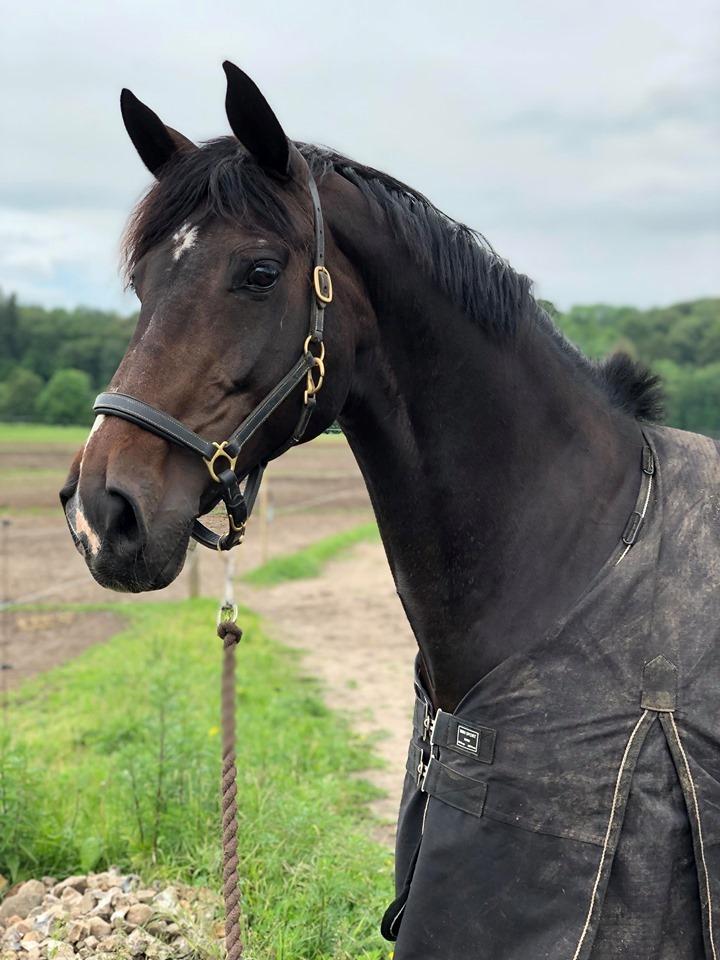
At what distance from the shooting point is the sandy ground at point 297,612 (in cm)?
750

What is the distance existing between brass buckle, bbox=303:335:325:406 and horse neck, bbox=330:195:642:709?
17 centimetres

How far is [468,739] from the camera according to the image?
1888mm

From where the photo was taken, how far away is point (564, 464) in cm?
206

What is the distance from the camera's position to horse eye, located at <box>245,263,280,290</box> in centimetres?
182

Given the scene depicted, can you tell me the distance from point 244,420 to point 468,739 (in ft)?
2.77

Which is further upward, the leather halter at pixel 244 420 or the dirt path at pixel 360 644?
the leather halter at pixel 244 420

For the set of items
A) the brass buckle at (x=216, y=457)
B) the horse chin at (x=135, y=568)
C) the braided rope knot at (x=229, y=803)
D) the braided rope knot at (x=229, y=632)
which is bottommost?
the braided rope knot at (x=229, y=803)

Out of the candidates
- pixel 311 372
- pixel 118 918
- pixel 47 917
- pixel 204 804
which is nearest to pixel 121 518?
pixel 311 372

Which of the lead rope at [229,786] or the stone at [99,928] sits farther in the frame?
the stone at [99,928]

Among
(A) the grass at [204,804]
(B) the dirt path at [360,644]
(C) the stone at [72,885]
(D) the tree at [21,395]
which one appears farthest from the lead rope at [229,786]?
(D) the tree at [21,395]

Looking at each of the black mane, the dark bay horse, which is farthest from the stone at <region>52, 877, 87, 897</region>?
the black mane

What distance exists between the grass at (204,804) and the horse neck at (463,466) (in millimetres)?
1693

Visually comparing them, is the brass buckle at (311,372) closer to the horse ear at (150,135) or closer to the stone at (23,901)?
the horse ear at (150,135)

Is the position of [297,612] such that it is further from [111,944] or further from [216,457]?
[216,457]
